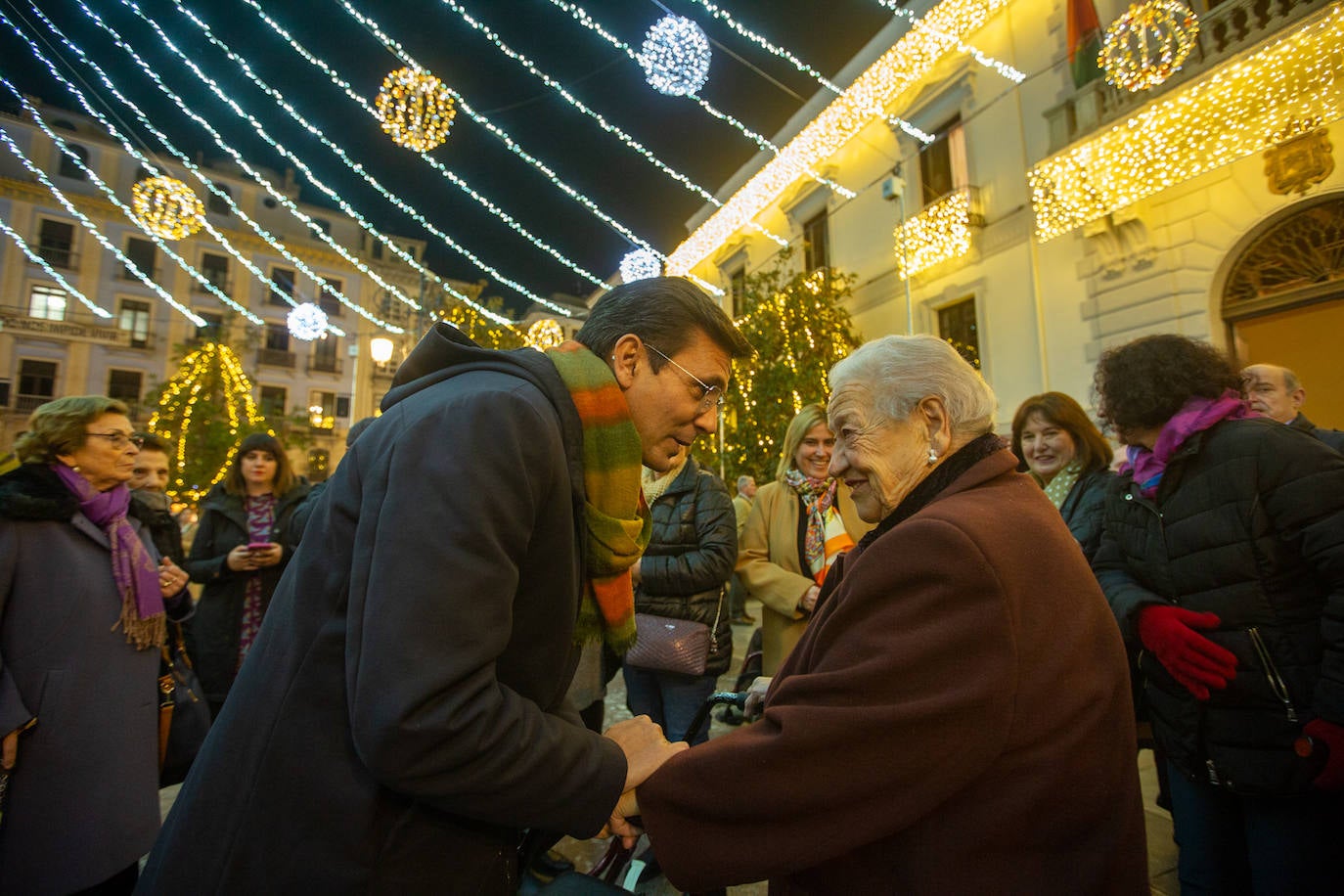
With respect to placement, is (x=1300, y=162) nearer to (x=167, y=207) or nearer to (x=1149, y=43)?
(x=1149, y=43)

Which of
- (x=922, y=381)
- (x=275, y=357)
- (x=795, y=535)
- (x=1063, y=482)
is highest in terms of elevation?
(x=275, y=357)

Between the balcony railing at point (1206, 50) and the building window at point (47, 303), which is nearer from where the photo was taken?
the balcony railing at point (1206, 50)

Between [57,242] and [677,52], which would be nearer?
[677,52]

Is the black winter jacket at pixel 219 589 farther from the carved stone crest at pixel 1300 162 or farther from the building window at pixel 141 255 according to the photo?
the building window at pixel 141 255

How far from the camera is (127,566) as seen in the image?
2.45 metres

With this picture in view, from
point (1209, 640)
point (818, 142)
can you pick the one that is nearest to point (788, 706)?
point (1209, 640)

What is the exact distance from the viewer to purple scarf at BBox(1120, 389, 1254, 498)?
2.05 meters

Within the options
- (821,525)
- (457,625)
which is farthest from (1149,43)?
(457,625)

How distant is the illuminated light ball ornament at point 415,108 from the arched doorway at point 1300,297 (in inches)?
326

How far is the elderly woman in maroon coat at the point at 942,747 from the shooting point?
1.07 meters

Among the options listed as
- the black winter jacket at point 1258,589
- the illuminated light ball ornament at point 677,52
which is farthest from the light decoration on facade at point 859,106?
the black winter jacket at point 1258,589

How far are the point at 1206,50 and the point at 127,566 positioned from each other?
9778mm

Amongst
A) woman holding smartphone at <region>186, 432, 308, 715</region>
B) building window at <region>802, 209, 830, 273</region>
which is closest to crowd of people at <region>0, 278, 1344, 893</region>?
woman holding smartphone at <region>186, 432, 308, 715</region>

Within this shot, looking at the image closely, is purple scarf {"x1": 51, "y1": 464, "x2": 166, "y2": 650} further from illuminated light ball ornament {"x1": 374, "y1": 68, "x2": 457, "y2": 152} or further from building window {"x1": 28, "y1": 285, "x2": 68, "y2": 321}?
building window {"x1": 28, "y1": 285, "x2": 68, "y2": 321}
